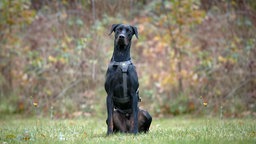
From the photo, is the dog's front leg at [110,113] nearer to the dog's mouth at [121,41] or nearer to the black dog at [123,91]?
the black dog at [123,91]

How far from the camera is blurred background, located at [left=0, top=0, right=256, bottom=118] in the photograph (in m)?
12.8

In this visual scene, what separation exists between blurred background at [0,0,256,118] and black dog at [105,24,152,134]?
5.34 m

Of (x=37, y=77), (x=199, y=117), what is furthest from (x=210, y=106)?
(x=37, y=77)

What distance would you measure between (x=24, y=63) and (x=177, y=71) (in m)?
4.78

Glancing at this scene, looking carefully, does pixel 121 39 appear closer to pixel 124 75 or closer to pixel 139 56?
pixel 124 75

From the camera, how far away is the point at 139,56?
15039 mm

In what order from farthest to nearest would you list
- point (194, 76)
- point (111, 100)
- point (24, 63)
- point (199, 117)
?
point (24, 63)
point (194, 76)
point (199, 117)
point (111, 100)

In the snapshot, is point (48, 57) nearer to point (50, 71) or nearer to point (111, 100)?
point (50, 71)

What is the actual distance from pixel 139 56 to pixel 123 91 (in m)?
8.11

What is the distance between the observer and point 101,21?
46.4ft

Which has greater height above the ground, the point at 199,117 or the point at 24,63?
the point at 24,63

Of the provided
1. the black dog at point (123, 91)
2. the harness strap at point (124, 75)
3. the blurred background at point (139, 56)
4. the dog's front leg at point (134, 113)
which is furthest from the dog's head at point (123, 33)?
the blurred background at point (139, 56)

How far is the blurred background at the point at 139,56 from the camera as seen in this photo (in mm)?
12766

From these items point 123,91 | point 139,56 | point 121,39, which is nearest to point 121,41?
point 121,39
